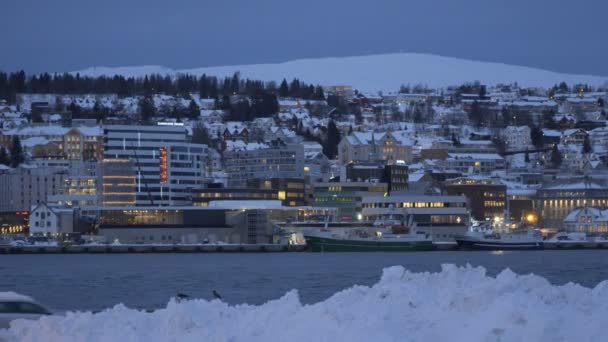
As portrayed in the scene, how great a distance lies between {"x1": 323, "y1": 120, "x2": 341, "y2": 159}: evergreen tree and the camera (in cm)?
13325

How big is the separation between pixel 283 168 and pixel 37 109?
46.9 meters

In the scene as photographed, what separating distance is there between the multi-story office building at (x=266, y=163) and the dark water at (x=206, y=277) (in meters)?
46.5

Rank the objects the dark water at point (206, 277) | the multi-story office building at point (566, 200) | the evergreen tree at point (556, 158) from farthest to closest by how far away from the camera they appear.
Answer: the evergreen tree at point (556, 158)
the multi-story office building at point (566, 200)
the dark water at point (206, 277)

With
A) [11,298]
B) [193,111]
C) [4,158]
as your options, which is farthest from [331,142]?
[11,298]

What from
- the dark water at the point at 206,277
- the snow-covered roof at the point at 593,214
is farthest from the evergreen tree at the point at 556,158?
the dark water at the point at 206,277

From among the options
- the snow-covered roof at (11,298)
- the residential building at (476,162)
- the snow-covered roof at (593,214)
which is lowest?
the snow-covered roof at (593,214)

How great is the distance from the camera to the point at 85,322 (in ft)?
45.0

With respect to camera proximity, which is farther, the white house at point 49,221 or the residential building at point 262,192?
the residential building at point 262,192

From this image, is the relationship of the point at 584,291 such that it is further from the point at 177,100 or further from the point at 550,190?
the point at 177,100

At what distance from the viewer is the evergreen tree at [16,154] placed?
108m

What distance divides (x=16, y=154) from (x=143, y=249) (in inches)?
1643

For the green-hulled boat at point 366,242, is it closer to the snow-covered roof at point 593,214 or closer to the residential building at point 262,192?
the residential building at point 262,192

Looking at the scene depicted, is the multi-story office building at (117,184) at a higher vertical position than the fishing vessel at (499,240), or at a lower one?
higher

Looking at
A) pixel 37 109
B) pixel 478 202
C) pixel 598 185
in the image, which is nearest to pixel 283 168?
pixel 478 202
